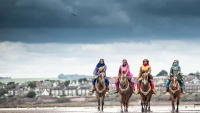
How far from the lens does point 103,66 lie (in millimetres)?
55250

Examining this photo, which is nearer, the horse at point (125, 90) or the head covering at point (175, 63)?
the head covering at point (175, 63)

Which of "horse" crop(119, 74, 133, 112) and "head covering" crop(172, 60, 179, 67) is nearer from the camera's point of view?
"head covering" crop(172, 60, 179, 67)

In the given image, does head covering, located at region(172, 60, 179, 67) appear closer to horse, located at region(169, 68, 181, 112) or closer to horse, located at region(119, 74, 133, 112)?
horse, located at region(169, 68, 181, 112)

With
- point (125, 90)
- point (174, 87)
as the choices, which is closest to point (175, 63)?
point (174, 87)

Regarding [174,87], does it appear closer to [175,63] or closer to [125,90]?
[175,63]

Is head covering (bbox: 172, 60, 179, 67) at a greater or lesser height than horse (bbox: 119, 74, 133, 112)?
greater

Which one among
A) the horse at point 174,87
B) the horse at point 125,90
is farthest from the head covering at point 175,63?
the horse at point 125,90

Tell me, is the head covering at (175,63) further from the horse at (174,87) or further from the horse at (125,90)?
the horse at (125,90)

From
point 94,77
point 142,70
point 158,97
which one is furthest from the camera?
point 158,97

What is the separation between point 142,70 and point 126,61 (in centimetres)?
174

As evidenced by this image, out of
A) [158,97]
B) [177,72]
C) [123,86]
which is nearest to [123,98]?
[123,86]

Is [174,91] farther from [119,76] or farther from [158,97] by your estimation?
[158,97]

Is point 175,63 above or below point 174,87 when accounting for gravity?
above

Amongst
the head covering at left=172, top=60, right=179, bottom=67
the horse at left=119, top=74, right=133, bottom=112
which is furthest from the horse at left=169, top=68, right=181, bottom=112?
the horse at left=119, top=74, right=133, bottom=112
